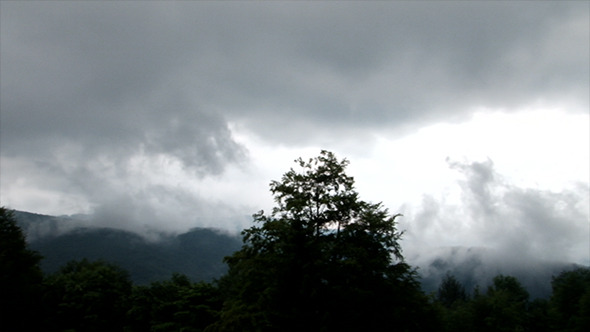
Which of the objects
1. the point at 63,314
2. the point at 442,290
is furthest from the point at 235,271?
the point at 442,290

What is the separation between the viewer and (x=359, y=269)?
23.6 meters

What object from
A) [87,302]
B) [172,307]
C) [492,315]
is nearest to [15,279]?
[87,302]

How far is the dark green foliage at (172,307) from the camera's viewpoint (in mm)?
52188

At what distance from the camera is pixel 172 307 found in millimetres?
54688

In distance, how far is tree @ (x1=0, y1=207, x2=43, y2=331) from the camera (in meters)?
A: 37.4

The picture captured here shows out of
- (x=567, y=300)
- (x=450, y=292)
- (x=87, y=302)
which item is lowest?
(x=87, y=302)

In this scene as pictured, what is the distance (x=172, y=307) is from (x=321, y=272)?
125 feet

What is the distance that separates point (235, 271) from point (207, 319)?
3139cm

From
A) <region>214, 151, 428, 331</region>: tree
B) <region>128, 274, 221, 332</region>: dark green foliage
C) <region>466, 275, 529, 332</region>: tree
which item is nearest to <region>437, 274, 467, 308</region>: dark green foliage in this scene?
<region>466, 275, 529, 332</region>: tree

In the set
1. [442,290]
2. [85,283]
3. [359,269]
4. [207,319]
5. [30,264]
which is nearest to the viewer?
[359,269]

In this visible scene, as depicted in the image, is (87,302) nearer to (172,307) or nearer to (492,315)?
(172,307)

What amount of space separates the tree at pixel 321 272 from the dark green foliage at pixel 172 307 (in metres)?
29.1

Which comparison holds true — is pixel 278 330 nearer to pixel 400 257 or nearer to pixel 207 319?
pixel 400 257

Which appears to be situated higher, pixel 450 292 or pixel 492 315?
pixel 450 292
